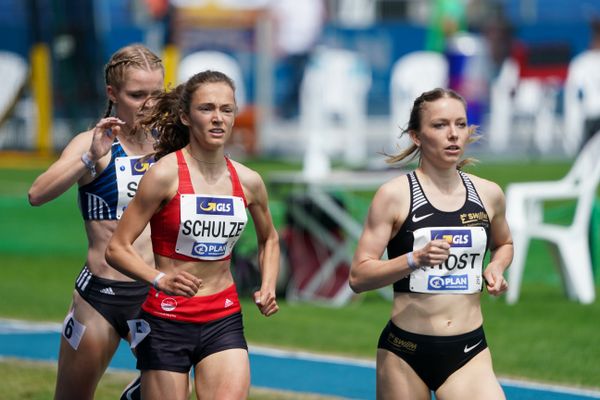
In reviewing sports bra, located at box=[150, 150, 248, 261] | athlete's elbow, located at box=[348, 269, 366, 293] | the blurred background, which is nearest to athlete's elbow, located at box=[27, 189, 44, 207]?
sports bra, located at box=[150, 150, 248, 261]

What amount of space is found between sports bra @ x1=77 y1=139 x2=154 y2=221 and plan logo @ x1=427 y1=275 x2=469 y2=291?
1507mm

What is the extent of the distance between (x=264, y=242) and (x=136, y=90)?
96 cm

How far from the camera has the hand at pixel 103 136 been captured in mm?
5688

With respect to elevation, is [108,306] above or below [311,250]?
above

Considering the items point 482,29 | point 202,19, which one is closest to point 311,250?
point 202,19

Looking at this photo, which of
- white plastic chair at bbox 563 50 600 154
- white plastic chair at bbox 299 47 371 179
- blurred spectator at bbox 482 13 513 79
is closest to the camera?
white plastic chair at bbox 563 50 600 154

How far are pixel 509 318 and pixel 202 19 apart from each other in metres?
23.0

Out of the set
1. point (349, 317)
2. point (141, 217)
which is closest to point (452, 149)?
point (141, 217)

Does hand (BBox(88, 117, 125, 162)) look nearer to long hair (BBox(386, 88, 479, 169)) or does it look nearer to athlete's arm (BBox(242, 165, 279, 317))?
athlete's arm (BBox(242, 165, 279, 317))

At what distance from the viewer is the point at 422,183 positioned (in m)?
5.60

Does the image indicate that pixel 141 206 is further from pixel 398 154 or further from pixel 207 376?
pixel 398 154

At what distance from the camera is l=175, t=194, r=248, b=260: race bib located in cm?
536

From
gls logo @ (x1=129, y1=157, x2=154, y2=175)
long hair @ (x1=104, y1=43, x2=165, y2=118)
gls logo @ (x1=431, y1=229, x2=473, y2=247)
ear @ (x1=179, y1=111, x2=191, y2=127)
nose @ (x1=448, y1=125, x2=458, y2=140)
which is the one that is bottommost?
gls logo @ (x1=431, y1=229, x2=473, y2=247)

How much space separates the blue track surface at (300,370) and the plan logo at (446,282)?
287 cm
